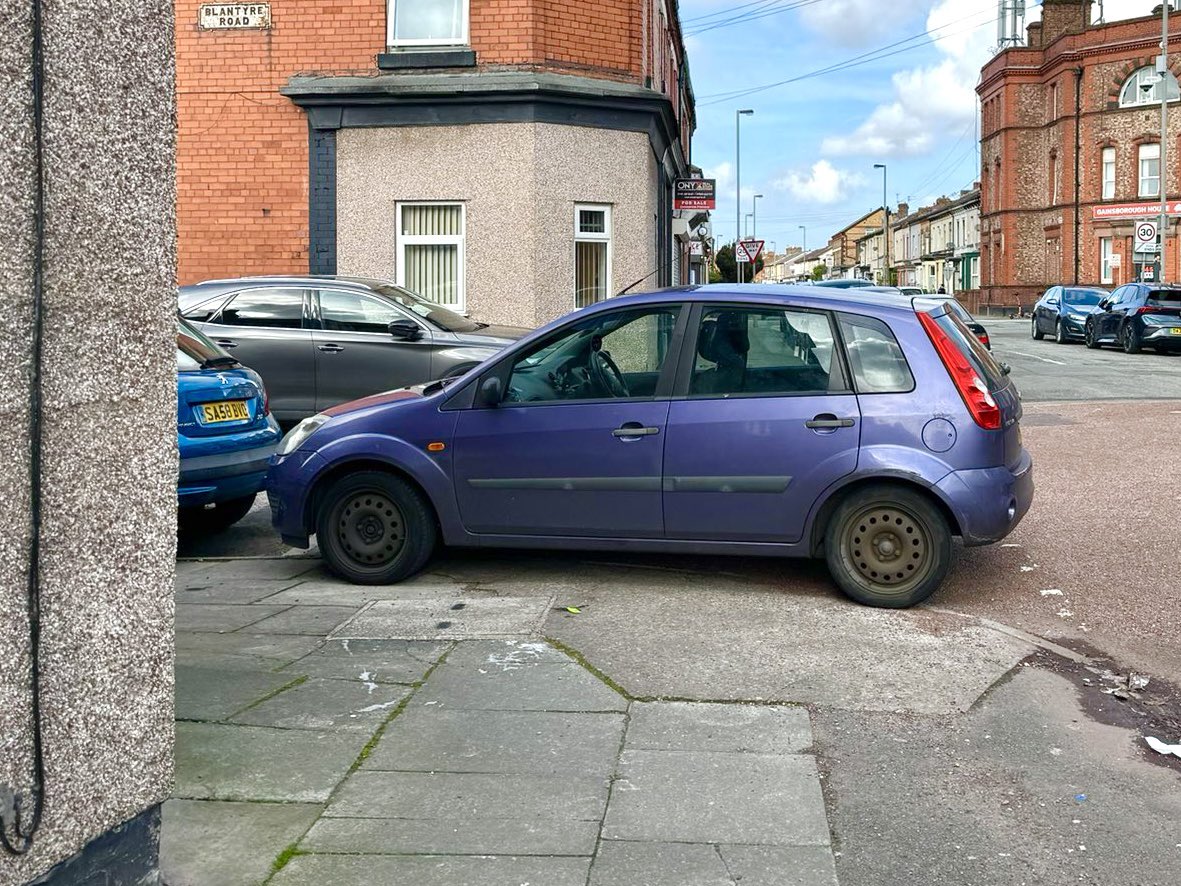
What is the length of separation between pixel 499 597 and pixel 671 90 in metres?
26.7

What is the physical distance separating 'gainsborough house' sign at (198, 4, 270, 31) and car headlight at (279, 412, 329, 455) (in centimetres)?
1276

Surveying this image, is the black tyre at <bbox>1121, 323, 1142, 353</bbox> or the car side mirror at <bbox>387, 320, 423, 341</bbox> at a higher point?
the black tyre at <bbox>1121, 323, 1142, 353</bbox>

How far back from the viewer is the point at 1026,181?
70562 millimetres

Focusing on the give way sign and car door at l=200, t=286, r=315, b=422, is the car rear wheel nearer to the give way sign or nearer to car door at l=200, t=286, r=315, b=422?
the give way sign

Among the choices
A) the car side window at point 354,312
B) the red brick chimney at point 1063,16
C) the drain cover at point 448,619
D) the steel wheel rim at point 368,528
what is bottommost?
the drain cover at point 448,619

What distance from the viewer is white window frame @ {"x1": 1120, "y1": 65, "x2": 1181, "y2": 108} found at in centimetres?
6235

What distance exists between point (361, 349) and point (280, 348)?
856 millimetres

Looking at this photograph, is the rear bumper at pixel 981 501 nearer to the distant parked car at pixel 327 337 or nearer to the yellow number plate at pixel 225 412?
the yellow number plate at pixel 225 412

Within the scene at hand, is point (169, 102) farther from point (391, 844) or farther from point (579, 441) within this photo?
point (579, 441)

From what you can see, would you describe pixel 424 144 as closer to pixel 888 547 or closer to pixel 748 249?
pixel 888 547

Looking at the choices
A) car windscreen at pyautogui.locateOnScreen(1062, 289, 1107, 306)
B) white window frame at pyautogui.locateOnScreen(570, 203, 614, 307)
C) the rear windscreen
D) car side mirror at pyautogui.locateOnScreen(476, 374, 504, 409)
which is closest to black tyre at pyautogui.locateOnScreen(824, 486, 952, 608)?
the rear windscreen

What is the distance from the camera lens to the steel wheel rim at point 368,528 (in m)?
7.21

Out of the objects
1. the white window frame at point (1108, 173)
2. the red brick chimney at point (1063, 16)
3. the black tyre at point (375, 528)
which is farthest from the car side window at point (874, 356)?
the red brick chimney at point (1063, 16)

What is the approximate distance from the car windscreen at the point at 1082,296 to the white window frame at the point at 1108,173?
31741 millimetres
